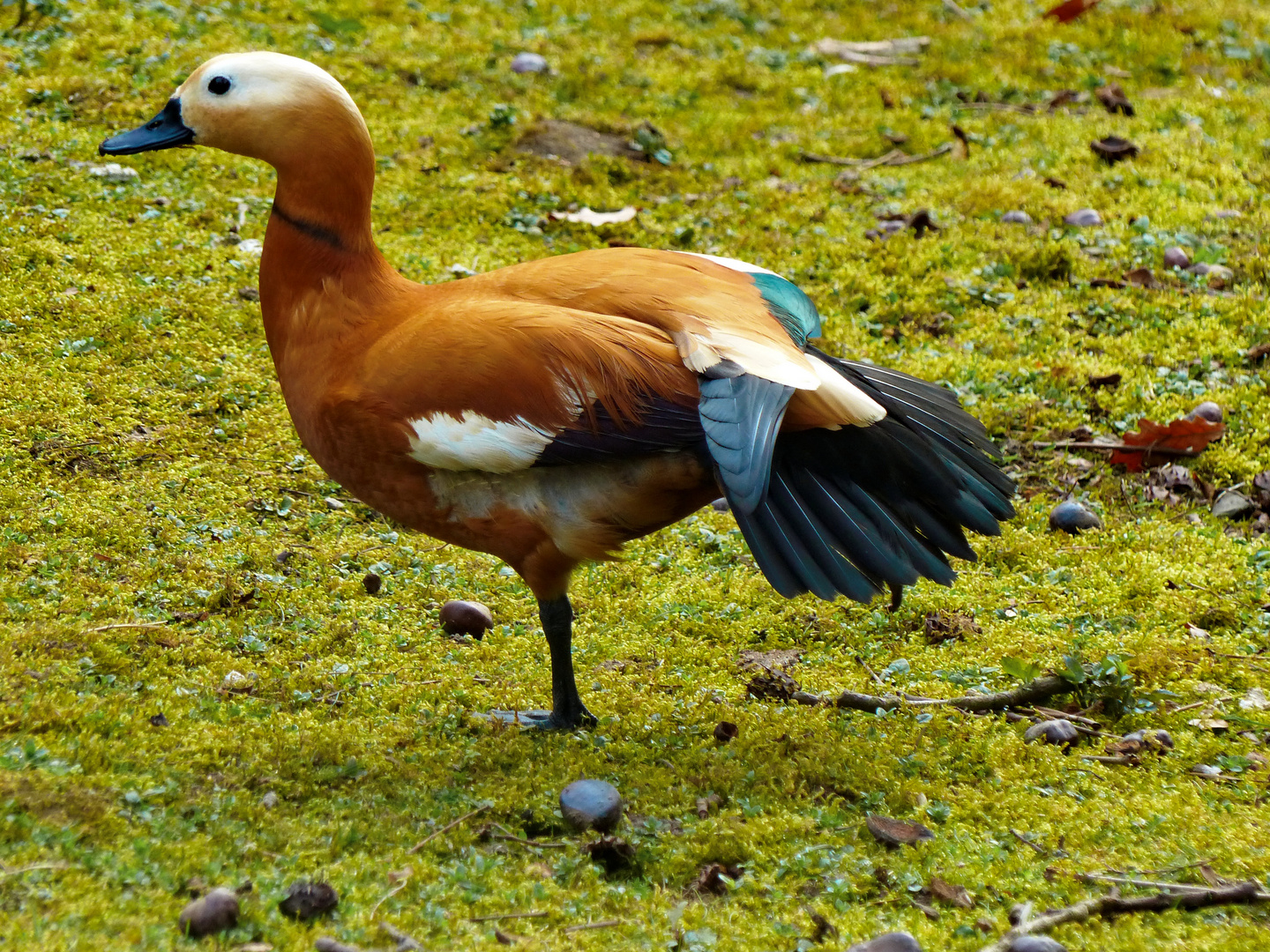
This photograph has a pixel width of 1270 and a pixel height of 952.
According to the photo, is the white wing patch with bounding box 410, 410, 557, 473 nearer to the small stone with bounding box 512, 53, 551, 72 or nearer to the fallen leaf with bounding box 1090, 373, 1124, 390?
the fallen leaf with bounding box 1090, 373, 1124, 390

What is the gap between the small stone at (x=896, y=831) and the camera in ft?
10.1

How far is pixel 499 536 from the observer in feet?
11.7

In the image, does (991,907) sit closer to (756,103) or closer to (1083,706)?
(1083,706)

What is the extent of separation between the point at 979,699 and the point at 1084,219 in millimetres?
3897

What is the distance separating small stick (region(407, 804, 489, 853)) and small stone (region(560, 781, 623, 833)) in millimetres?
206

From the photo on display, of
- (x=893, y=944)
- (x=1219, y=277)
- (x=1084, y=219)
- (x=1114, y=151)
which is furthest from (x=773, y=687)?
(x=1114, y=151)

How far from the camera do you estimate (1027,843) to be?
3.09 m

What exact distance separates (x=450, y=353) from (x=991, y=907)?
1941 mm

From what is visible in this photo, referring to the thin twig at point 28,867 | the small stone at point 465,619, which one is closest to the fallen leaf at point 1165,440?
the small stone at point 465,619

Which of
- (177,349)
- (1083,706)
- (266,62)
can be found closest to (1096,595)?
(1083,706)

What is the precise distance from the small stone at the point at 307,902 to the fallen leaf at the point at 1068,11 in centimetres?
904

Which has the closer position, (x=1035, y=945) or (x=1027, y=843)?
(x=1035, y=945)

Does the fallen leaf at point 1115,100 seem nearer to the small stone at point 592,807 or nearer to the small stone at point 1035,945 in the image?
the small stone at point 592,807

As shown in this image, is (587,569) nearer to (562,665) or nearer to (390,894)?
(562,665)
